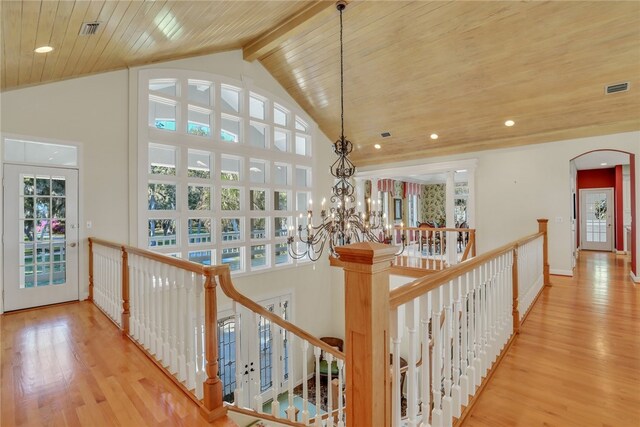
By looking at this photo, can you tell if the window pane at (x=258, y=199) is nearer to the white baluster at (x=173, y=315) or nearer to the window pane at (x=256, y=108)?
the window pane at (x=256, y=108)

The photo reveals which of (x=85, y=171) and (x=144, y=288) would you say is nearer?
(x=144, y=288)

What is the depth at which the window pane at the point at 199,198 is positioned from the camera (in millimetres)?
5520

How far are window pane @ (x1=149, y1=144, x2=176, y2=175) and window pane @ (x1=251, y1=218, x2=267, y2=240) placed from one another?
1.84 meters

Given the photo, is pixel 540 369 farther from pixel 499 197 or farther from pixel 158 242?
pixel 158 242

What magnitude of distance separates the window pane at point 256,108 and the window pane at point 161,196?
7.55ft

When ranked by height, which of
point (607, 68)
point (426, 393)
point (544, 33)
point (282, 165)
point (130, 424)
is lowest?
point (130, 424)

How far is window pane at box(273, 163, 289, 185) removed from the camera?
686 cm

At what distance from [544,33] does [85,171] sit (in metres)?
6.49

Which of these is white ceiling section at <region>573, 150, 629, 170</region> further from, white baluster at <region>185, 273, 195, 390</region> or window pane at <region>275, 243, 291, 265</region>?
white baluster at <region>185, 273, 195, 390</region>

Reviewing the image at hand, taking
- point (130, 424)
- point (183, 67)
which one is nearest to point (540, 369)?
point (130, 424)

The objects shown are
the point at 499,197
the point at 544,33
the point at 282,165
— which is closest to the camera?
the point at 544,33

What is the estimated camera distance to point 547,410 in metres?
1.93

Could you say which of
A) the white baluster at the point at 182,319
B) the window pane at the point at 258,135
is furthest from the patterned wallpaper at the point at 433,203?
the white baluster at the point at 182,319

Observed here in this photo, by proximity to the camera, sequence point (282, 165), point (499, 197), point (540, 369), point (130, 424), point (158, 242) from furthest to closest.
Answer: point (282, 165), point (499, 197), point (158, 242), point (540, 369), point (130, 424)
